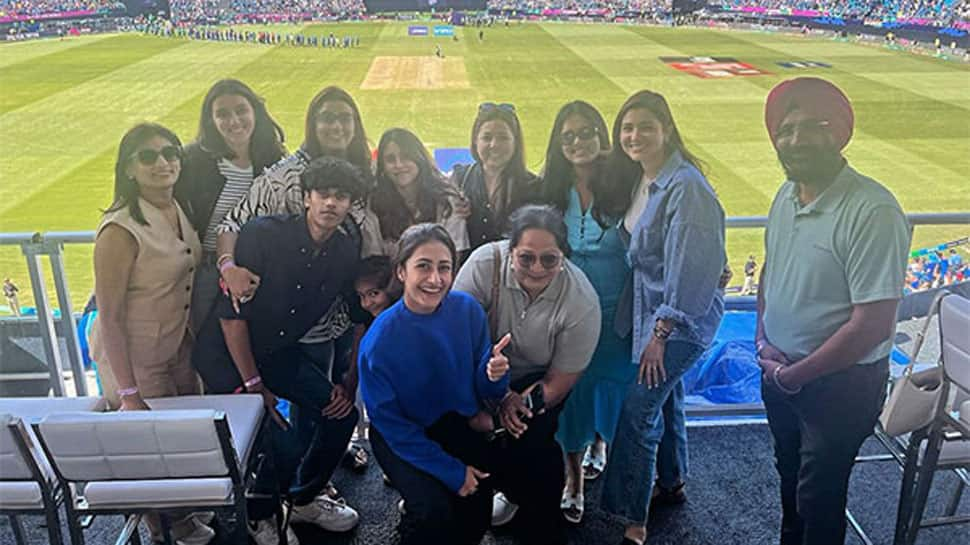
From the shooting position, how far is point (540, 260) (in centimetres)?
186

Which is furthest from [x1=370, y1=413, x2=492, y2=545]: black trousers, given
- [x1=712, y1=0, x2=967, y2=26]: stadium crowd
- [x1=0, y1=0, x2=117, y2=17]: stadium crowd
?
[x1=712, y1=0, x2=967, y2=26]: stadium crowd

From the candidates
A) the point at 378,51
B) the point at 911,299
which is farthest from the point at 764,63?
the point at 911,299

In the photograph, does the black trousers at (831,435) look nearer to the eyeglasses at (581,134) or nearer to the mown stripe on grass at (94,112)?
the eyeglasses at (581,134)

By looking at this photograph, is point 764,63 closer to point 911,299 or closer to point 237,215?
point 911,299

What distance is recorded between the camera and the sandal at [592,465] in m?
2.56

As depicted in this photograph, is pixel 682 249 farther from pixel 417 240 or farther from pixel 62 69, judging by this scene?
pixel 62 69

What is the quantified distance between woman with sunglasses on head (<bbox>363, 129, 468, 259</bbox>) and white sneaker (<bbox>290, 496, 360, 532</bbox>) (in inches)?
31.8

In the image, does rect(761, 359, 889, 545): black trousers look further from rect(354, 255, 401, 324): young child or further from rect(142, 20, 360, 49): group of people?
rect(142, 20, 360, 49): group of people

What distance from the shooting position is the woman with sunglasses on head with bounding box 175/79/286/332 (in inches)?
84.8

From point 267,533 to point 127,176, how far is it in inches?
43.7

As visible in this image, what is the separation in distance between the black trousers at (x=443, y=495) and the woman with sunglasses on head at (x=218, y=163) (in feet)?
2.30

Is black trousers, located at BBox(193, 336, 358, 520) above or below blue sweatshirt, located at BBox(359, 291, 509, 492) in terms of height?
below

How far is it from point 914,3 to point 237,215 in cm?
2677

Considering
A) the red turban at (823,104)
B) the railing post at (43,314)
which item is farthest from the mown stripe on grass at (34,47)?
the red turban at (823,104)
